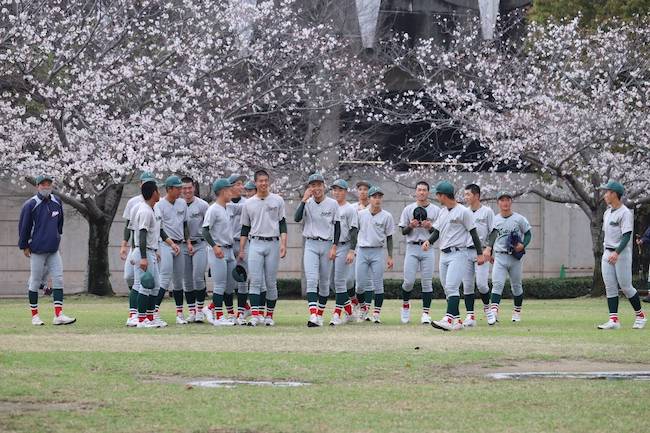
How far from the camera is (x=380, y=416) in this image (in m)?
9.28

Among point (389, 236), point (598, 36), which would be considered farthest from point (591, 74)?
point (389, 236)

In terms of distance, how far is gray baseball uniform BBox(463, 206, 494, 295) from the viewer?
65.1ft

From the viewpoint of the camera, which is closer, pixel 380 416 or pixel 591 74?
pixel 380 416

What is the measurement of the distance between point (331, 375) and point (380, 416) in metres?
2.61

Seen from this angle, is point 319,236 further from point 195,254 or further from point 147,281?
point 147,281

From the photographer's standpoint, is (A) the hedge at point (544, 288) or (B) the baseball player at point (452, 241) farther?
(A) the hedge at point (544, 288)

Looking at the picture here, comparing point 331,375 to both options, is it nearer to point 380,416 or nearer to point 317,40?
point 380,416

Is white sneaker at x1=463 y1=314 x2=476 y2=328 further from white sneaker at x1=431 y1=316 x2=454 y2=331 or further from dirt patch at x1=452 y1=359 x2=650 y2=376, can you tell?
dirt patch at x1=452 y1=359 x2=650 y2=376

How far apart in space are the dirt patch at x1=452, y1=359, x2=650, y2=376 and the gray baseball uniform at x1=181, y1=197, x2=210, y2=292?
7.95 meters

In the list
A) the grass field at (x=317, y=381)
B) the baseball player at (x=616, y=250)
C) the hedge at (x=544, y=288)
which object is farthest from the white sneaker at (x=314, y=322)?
the hedge at (x=544, y=288)

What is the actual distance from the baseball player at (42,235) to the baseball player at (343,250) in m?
4.27

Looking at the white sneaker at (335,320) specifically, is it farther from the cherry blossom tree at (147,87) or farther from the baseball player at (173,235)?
the cherry blossom tree at (147,87)

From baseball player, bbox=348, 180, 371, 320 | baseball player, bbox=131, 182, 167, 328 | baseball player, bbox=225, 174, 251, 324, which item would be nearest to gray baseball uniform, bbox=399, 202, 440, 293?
baseball player, bbox=348, 180, 371, 320

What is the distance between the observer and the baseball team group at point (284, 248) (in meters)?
18.7
